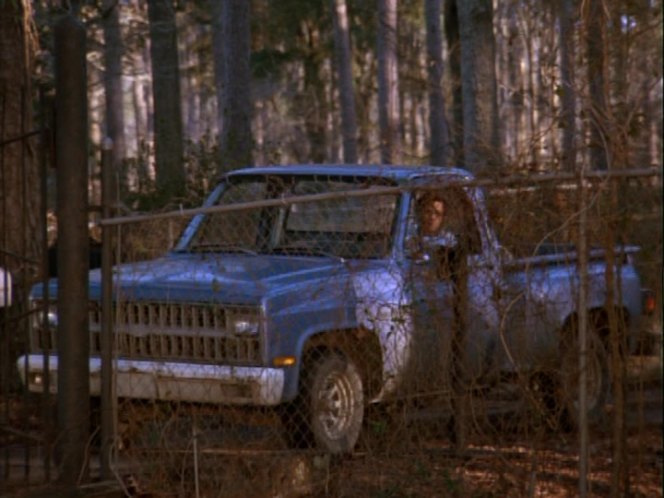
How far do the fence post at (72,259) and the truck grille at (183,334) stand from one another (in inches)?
11.5

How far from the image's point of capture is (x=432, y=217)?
22.2 ft

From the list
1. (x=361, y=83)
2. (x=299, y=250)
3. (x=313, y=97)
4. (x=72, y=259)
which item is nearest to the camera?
(x=72, y=259)

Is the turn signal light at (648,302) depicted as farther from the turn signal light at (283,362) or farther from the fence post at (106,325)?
the fence post at (106,325)

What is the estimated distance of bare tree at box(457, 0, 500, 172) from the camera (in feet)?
54.7

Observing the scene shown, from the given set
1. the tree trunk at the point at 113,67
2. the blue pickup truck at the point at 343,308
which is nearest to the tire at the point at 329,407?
the blue pickup truck at the point at 343,308

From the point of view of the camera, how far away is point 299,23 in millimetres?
43188

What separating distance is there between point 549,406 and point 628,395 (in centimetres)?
43

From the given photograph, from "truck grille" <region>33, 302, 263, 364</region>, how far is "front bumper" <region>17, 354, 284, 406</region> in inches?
3.9

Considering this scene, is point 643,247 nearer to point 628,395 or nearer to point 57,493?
point 628,395

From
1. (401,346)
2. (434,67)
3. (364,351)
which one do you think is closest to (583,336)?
(401,346)

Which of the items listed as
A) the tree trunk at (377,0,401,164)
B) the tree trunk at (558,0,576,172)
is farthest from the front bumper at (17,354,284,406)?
the tree trunk at (377,0,401,164)

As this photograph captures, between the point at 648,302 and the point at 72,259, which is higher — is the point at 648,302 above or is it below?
below

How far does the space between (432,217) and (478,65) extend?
10.6m

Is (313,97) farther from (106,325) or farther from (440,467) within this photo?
(440,467)
